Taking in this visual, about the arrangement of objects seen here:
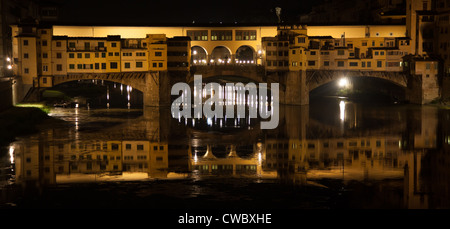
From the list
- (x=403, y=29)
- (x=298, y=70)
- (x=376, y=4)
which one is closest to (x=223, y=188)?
(x=298, y=70)

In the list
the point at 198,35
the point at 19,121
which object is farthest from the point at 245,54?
the point at 19,121

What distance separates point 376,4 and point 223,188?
53.1 metres

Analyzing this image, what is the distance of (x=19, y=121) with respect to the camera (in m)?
34.4

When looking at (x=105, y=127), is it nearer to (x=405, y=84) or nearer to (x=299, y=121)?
(x=299, y=121)

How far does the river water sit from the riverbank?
702mm

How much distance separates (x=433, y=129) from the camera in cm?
3525

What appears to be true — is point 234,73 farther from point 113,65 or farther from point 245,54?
point 245,54

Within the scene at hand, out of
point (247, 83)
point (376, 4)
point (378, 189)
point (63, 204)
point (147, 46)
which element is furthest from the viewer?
point (247, 83)

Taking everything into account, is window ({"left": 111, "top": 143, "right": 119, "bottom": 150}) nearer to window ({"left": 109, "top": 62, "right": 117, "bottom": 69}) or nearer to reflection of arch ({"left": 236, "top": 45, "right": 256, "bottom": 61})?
window ({"left": 109, "top": 62, "right": 117, "bottom": 69})

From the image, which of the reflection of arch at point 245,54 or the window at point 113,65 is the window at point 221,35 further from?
the reflection of arch at point 245,54

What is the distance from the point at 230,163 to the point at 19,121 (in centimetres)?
1617

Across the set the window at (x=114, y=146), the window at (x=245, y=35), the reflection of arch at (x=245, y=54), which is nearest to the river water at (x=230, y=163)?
the window at (x=114, y=146)

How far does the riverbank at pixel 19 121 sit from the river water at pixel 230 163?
2.30 feet

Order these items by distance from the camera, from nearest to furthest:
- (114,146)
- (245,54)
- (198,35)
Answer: (114,146) < (198,35) < (245,54)
